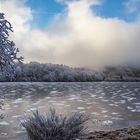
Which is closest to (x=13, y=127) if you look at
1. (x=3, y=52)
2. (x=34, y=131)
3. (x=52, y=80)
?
(x=34, y=131)

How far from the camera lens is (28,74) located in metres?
167

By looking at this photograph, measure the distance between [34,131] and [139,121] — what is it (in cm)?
1136

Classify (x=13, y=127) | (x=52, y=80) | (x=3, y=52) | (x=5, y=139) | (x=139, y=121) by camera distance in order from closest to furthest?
(x=3, y=52)
(x=5, y=139)
(x=13, y=127)
(x=139, y=121)
(x=52, y=80)

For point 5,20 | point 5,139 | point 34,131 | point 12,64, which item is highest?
point 5,20

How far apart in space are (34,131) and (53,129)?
1.84 ft

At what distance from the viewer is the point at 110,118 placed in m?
22.1

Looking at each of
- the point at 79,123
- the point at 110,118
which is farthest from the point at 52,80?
the point at 79,123

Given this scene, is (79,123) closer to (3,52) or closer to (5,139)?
(3,52)

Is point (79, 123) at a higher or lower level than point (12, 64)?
lower

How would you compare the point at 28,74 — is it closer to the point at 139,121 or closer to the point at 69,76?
the point at 69,76

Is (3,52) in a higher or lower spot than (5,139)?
higher

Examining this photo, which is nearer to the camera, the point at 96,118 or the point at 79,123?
the point at 79,123

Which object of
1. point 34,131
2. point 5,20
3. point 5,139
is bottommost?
point 5,139

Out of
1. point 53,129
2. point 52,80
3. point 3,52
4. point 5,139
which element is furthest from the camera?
point 52,80
